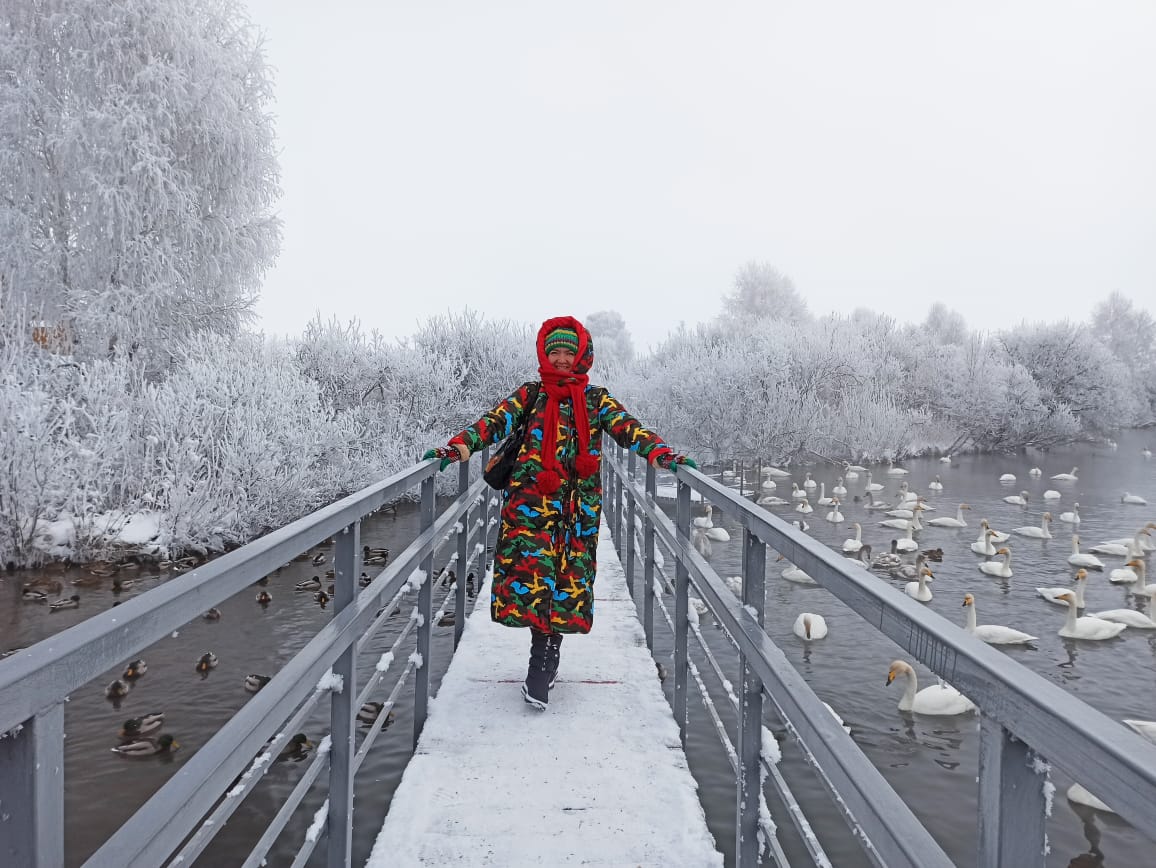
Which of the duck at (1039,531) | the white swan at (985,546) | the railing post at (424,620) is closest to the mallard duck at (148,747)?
the railing post at (424,620)

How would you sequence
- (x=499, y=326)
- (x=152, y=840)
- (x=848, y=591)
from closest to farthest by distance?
(x=152, y=840) < (x=848, y=591) < (x=499, y=326)

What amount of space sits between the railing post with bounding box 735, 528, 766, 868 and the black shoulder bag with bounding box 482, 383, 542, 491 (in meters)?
1.55

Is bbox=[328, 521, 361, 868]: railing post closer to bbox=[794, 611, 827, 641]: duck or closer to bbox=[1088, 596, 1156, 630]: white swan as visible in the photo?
bbox=[794, 611, 827, 641]: duck

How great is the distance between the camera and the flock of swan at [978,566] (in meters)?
7.27

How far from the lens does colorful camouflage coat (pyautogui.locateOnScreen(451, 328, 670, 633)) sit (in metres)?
3.63

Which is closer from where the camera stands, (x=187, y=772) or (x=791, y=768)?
(x=187, y=772)

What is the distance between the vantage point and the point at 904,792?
19.2ft

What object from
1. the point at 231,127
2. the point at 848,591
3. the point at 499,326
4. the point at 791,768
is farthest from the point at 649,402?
the point at 848,591

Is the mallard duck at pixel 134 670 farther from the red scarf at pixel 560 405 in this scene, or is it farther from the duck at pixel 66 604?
the red scarf at pixel 560 405

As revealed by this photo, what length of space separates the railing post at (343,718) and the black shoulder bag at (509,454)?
126 cm

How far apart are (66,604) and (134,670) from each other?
8.06 feet

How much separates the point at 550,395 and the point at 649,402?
88.5ft

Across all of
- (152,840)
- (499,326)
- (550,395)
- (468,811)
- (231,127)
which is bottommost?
(468,811)

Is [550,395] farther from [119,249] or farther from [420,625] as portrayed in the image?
[119,249]
